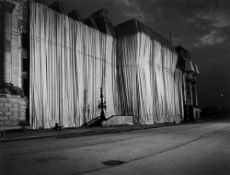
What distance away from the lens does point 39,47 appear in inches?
778

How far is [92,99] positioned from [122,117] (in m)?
3.77

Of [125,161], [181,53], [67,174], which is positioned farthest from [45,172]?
[181,53]

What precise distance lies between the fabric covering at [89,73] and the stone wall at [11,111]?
7.64 ft

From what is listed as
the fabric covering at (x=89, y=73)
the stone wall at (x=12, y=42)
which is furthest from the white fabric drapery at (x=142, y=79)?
the stone wall at (x=12, y=42)

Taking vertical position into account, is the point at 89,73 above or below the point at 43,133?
above

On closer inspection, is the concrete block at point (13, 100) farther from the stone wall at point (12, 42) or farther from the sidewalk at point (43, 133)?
the sidewalk at point (43, 133)

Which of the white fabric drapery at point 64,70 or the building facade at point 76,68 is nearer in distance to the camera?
the building facade at point 76,68

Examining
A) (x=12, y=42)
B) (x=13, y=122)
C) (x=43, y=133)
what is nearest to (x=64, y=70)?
(x=12, y=42)

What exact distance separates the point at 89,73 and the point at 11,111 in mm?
10901

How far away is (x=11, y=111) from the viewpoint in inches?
588

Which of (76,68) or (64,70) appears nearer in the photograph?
(64,70)

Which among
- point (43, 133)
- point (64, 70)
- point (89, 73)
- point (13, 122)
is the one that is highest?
point (89, 73)

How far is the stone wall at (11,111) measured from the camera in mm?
14492

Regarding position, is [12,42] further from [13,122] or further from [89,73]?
[89,73]
